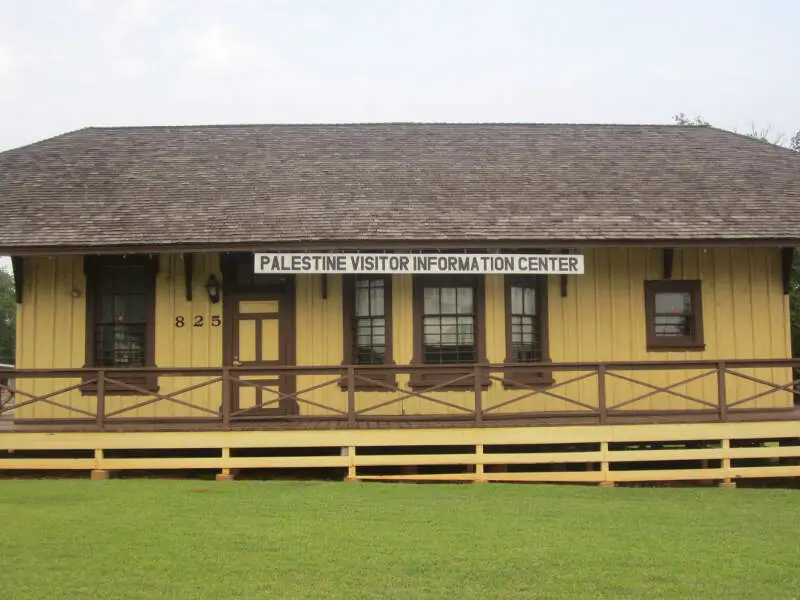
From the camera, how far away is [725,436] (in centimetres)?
1180

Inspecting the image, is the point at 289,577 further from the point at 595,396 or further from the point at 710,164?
the point at 710,164

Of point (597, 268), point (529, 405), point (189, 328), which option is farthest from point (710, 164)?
point (189, 328)

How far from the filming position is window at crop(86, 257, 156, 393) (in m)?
13.2

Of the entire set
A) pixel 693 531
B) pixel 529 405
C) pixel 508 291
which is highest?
pixel 508 291

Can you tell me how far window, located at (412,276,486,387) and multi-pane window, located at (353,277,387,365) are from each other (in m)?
0.54

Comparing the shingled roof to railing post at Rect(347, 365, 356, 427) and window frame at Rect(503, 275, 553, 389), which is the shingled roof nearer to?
window frame at Rect(503, 275, 553, 389)

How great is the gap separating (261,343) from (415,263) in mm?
2875

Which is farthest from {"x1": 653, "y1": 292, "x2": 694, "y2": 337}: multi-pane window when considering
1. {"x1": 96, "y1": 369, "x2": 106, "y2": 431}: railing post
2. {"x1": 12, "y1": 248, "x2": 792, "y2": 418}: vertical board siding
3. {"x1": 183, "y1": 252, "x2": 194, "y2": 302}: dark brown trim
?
{"x1": 96, "y1": 369, "x2": 106, "y2": 431}: railing post

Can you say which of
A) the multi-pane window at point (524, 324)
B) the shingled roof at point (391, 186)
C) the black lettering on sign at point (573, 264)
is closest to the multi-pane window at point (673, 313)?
the shingled roof at point (391, 186)

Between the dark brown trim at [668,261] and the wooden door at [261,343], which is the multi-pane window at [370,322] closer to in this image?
the wooden door at [261,343]

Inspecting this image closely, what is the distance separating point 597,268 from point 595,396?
202 cm

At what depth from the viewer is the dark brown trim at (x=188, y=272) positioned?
43.0 feet

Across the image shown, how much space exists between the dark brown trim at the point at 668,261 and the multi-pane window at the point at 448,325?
120 inches

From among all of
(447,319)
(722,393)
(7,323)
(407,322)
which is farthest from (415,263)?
(7,323)
